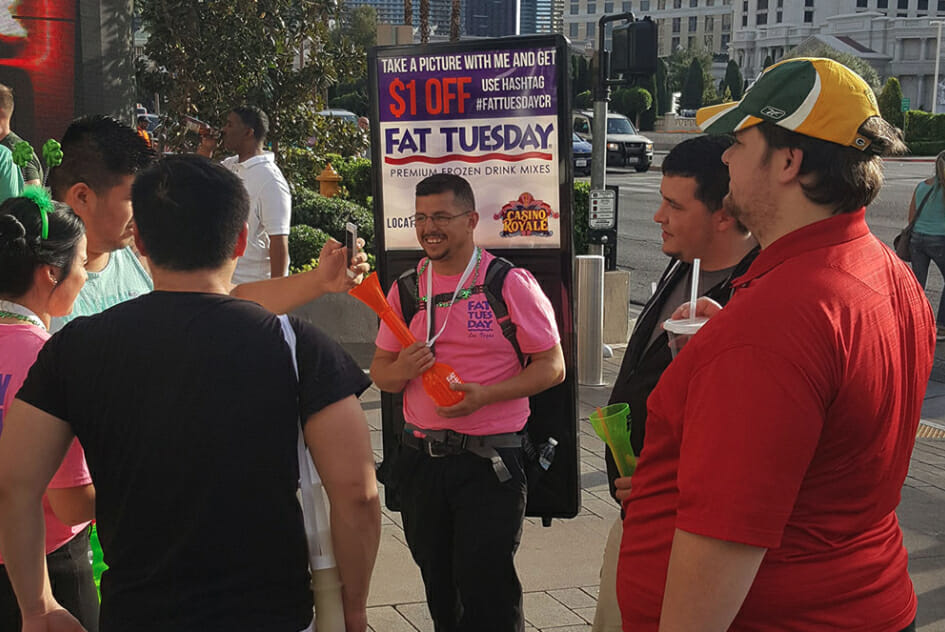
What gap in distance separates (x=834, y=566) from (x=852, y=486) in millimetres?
147

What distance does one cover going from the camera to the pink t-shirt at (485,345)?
3838 millimetres

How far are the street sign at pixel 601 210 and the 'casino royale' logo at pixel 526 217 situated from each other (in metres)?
3.87

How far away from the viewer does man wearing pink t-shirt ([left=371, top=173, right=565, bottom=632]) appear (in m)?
3.75

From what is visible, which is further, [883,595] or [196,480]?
[196,480]

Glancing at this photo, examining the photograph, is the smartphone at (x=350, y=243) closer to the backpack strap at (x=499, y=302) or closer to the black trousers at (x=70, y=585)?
the backpack strap at (x=499, y=302)

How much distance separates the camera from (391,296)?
409cm

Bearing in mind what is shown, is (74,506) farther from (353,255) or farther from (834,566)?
(834,566)

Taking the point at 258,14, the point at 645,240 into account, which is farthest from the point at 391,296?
the point at 645,240

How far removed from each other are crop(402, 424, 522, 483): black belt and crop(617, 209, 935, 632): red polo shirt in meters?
1.65

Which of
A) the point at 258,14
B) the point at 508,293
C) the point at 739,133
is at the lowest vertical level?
the point at 508,293

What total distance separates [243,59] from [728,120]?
9333 mm

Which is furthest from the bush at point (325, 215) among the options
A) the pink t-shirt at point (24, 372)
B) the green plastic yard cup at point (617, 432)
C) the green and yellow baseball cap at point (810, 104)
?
the green and yellow baseball cap at point (810, 104)

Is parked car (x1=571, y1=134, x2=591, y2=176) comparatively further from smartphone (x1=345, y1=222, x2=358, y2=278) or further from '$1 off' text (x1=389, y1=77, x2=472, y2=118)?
smartphone (x1=345, y1=222, x2=358, y2=278)

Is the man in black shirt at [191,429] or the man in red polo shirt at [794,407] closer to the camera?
the man in red polo shirt at [794,407]
